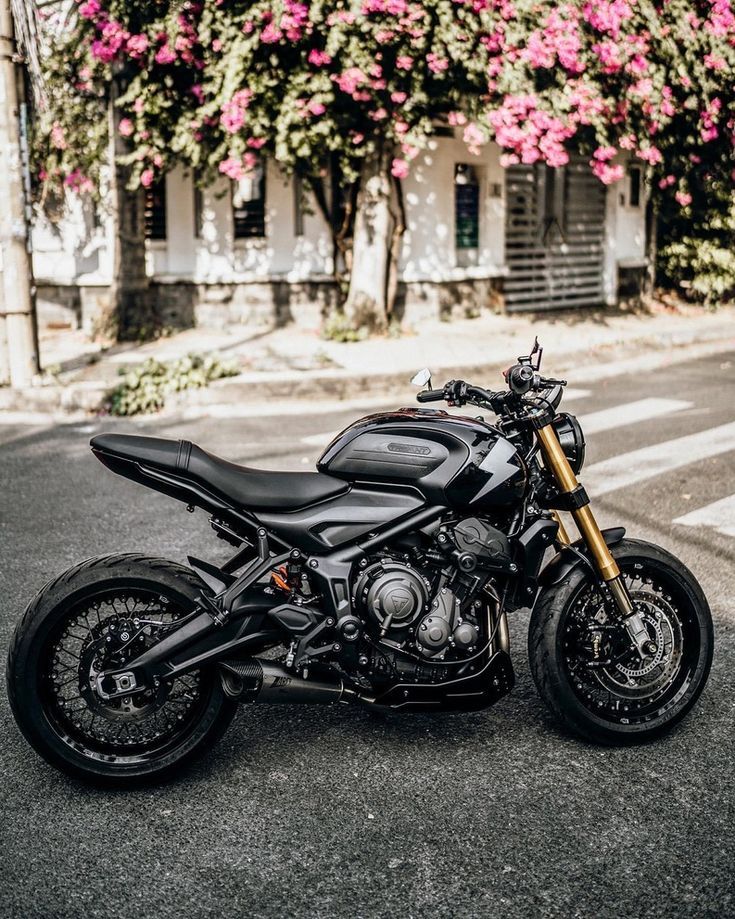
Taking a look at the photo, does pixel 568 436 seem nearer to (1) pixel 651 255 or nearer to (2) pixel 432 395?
(2) pixel 432 395

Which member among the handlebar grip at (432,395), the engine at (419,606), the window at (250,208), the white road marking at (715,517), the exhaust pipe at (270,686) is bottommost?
the white road marking at (715,517)

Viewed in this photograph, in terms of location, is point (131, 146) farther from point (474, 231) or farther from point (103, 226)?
point (474, 231)

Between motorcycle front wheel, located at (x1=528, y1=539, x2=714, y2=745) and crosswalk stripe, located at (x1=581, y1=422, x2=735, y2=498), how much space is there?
330 cm

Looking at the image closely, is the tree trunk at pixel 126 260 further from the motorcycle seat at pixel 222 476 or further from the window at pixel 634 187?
the motorcycle seat at pixel 222 476

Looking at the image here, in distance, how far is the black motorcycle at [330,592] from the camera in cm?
366

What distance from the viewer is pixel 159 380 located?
1129 cm

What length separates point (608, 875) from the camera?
10.5 feet

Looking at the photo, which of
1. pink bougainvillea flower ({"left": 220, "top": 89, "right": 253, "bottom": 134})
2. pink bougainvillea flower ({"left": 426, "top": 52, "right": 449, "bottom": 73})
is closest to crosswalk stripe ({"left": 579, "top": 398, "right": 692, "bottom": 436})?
pink bougainvillea flower ({"left": 426, "top": 52, "right": 449, "bottom": 73})

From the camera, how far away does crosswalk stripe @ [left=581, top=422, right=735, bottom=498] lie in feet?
25.2

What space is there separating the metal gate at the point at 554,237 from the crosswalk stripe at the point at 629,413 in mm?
7629

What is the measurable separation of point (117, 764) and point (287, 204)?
1389 centimetres

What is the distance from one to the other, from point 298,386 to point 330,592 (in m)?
8.02

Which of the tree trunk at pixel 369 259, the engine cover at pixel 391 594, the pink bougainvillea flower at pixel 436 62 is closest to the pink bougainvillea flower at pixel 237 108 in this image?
the pink bougainvillea flower at pixel 436 62

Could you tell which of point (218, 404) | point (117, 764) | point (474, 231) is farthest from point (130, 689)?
point (474, 231)
